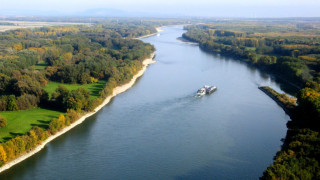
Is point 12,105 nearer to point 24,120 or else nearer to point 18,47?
point 24,120

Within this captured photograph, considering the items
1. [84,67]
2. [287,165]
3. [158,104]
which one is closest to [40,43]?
[84,67]

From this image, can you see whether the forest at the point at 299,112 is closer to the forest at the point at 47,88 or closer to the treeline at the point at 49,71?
the forest at the point at 47,88

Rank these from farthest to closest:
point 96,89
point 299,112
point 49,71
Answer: point 49,71 < point 96,89 < point 299,112

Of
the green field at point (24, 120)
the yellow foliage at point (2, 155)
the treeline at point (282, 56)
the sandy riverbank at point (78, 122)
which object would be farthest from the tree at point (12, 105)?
the treeline at point (282, 56)

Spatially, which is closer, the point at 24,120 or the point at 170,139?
the point at 170,139

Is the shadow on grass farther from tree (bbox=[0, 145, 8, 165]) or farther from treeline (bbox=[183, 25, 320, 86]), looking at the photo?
treeline (bbox=[183, 25, 320, 86])

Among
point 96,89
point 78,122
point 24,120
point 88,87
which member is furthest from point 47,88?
point 78,122

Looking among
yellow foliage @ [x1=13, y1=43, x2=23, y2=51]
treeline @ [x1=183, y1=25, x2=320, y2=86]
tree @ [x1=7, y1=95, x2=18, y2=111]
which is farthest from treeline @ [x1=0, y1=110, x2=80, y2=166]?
yellow foliage @ [x1=13, y1=43, x2=23, y2=51]
